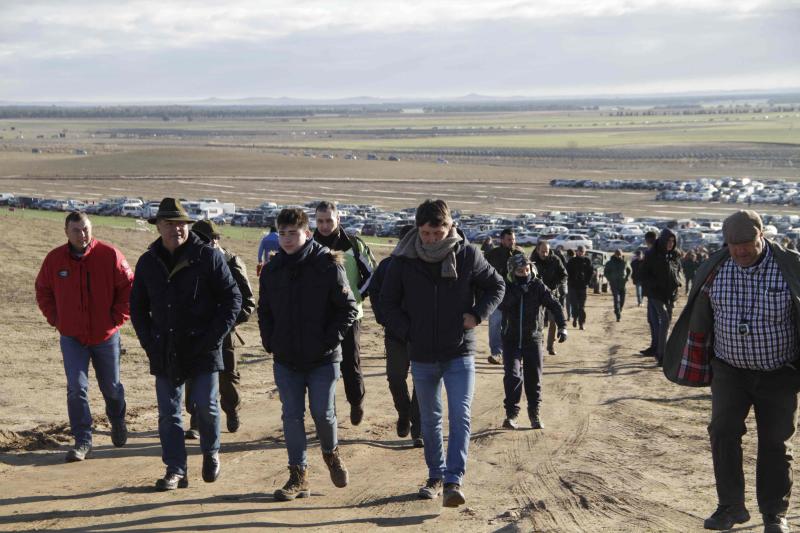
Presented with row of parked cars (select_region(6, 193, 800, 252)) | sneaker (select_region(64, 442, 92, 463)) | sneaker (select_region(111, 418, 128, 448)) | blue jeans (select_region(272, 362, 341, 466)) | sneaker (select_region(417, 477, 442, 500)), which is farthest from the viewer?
row of parked cars (select_region(6, 193, 800, 252))

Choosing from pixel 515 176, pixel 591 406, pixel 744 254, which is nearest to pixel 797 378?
pixel 744 254

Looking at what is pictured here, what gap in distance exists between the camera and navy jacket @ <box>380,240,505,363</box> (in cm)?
617

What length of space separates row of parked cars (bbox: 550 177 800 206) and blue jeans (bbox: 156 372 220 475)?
7120 cm

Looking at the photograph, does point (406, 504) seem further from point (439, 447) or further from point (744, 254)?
point (744, 254)

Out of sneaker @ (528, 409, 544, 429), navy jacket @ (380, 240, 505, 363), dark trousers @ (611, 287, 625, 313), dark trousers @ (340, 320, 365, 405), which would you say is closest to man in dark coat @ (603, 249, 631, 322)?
dark trousers @ (611, 287, 625, 313)

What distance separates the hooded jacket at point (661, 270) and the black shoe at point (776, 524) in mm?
6718

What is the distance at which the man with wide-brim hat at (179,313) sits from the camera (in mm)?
6348

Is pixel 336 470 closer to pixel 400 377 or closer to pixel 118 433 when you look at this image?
pixel 400 377

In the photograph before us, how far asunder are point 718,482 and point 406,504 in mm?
1812

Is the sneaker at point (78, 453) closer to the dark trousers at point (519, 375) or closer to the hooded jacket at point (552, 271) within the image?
the dark trousers at point (519, 375)

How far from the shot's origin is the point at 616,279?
18.1 metres

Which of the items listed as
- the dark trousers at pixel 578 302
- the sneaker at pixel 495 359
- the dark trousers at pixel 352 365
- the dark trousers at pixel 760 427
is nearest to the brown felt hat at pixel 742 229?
the dark trousers at pixel 760 427

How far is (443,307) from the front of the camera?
6.16m

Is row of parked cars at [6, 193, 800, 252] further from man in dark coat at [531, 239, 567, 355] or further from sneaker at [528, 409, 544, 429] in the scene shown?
sneaker at [528, 409, 544, 429]
